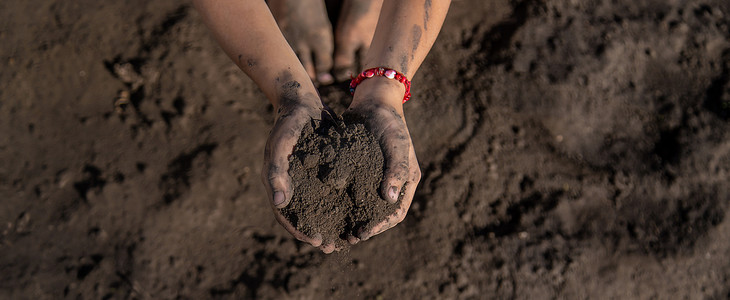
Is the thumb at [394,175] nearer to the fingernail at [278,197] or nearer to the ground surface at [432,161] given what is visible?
the fingernail at [278,197]

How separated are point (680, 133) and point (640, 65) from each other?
1.36 ft

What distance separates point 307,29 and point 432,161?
0.95 metres

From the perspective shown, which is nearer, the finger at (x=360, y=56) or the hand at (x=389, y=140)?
the hand at (x=389, y=140)

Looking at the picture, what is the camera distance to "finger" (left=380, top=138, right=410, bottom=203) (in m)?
1.54

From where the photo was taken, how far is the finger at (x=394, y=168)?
5.06 ft

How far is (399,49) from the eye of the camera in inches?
70.6

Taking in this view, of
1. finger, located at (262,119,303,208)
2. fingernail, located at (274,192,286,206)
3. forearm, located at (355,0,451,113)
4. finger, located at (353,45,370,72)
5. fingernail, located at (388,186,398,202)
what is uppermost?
forearm, located at (355,0,451,113)

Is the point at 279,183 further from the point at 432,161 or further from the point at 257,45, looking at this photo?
the point at 432,161

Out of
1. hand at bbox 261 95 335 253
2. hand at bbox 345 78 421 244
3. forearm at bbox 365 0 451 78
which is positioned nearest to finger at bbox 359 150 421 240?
hand at bbox 345 78 421 244

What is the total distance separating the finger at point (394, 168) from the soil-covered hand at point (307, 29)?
95 centimetres

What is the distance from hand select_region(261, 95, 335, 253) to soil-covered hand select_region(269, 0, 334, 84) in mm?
747

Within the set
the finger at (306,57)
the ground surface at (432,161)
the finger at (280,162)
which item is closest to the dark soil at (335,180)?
the finger at (280,162)

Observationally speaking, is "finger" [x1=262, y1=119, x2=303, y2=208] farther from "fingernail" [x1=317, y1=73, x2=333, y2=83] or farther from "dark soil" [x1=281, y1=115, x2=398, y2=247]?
"fingernail" [x1=317, y1=73, x2=333, y2=83]

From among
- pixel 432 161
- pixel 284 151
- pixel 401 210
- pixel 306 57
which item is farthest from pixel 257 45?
pixel 432 161
